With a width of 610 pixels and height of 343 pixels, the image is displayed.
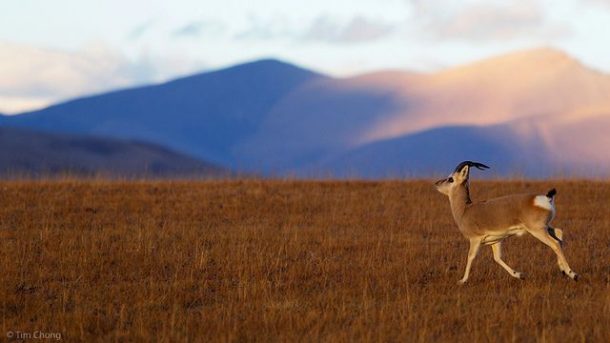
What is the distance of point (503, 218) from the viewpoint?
11930 millimetres

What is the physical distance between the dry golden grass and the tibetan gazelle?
16.4 inches

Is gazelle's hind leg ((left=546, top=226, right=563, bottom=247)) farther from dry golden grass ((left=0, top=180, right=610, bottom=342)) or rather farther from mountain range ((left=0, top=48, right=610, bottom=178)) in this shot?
mountain range ((left=0, top=48, right=610, bottom=178))

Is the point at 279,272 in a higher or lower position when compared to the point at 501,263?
higher

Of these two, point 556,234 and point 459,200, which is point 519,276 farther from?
point 459,200

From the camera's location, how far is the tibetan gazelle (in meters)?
11.6

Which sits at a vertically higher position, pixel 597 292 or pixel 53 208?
pixel 53 208

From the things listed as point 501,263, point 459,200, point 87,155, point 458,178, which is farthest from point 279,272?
point 87,155

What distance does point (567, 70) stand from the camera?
121 metres

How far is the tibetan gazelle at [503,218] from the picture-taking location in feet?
38.0

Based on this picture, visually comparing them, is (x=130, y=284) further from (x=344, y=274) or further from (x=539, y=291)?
(x=539, y=291)

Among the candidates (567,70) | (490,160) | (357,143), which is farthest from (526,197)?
(567,70)

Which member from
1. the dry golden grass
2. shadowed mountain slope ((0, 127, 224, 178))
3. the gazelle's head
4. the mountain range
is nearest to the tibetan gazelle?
the gazelle's head

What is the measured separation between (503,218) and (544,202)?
614 millimetres

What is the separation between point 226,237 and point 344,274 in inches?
148
